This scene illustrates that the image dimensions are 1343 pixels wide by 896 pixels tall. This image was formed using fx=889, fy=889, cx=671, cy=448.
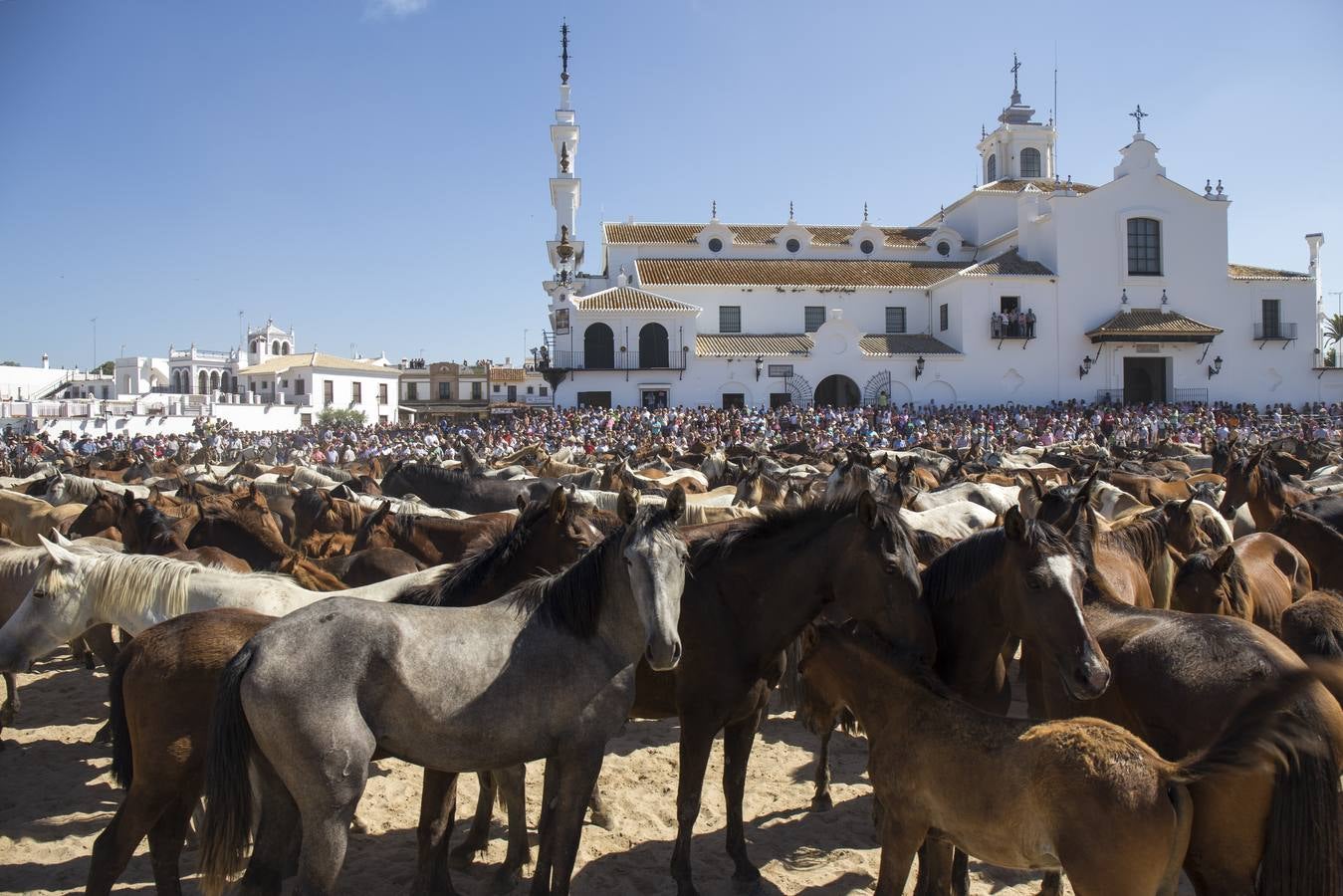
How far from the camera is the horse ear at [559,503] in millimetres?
5180

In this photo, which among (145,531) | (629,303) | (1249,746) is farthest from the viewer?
(629,303)

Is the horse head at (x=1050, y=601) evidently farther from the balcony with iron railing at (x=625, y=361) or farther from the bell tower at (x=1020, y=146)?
the bell tower at (x=1020, y=146)

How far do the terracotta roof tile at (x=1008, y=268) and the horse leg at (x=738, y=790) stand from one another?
145 feet

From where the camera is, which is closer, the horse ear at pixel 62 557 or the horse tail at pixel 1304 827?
the horse tail at pixel 1304 827

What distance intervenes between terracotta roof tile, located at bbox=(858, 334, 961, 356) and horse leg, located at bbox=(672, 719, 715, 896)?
41.8m

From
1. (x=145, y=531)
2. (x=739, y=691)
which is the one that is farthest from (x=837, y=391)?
(x=739, y=691)

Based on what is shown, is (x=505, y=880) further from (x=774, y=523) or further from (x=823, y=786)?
(x=774, y=523)

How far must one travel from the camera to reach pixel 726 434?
30.7 meters

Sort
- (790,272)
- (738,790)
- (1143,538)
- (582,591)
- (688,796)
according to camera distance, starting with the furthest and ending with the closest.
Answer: (790,272), (1143,538), (738,790), (688,796), (582,591)

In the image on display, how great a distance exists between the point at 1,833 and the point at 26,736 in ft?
6.72

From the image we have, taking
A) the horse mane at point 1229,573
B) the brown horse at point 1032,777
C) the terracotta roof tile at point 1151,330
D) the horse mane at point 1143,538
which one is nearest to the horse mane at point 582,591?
the brown horse at point 1032,777

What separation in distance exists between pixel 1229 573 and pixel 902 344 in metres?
42.0

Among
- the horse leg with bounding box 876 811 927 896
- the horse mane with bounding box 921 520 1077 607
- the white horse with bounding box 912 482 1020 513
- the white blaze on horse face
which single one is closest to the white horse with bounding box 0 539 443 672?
the white blaze on horse face

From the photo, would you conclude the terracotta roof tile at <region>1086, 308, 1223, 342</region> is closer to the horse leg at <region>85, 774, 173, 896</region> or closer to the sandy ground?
the sandy ground
